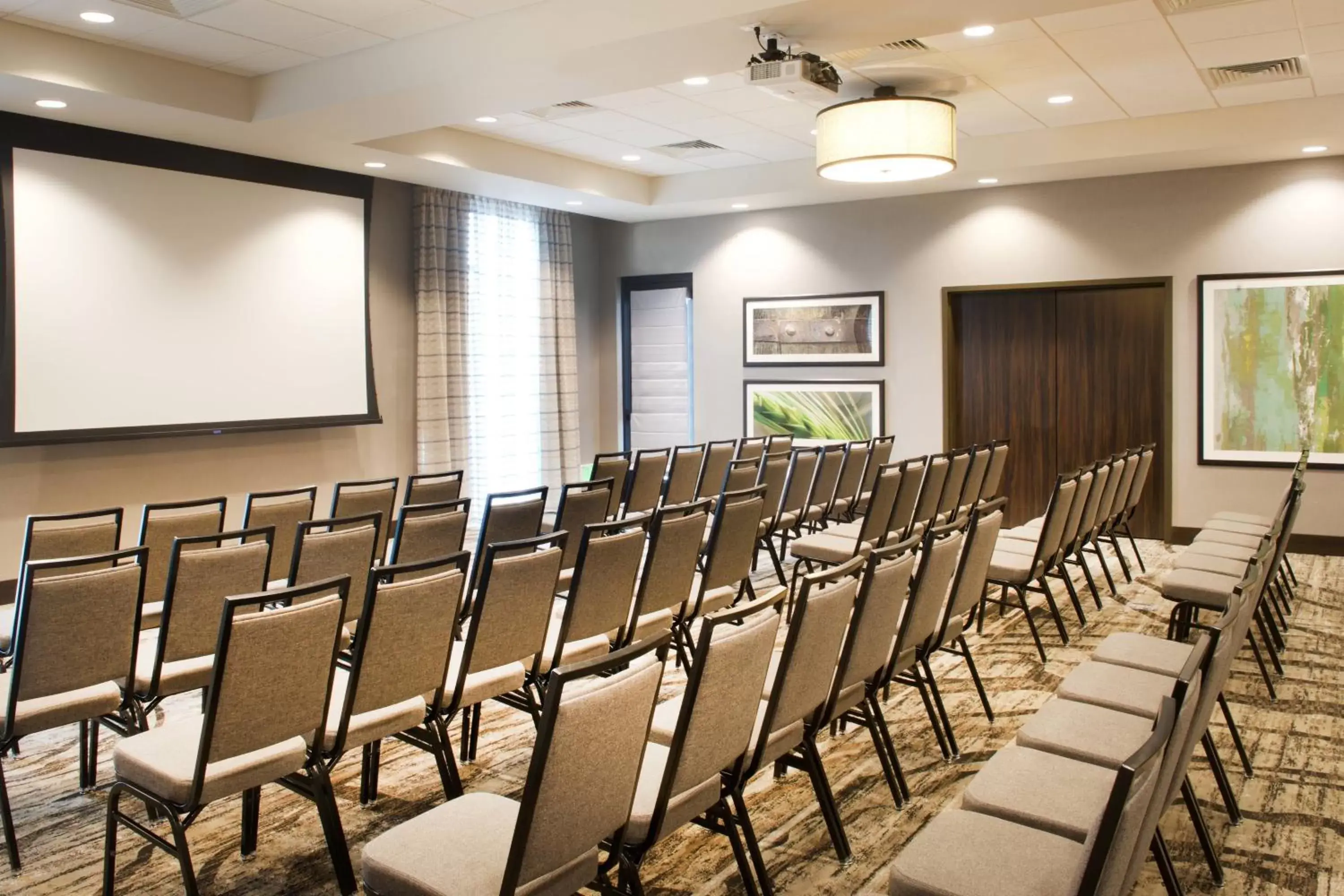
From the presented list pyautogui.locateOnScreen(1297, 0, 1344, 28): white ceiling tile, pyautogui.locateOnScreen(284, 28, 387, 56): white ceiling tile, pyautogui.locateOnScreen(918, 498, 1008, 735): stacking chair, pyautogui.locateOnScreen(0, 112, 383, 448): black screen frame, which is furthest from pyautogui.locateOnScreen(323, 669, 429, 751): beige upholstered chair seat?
pyautogui.locateOnScreen(1297, 0, 1344, 28): white ceiling tile

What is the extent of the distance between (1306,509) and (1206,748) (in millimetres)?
5952

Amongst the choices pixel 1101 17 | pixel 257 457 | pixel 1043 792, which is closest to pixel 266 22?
pixel 257 457

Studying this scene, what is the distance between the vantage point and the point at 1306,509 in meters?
8.15

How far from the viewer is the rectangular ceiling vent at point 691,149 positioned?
866 cm

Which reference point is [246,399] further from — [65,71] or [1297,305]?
[1297,305]

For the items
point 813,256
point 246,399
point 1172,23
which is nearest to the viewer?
point 1172,23

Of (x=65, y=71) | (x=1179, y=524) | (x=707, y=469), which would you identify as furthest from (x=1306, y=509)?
(x=65, y=71)

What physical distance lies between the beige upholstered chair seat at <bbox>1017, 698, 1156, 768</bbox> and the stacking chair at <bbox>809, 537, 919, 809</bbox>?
0.51 m

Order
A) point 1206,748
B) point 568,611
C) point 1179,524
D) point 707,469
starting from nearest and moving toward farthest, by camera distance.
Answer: point 1206,748 → point 568,611 → point 707,469 → point 1179,524

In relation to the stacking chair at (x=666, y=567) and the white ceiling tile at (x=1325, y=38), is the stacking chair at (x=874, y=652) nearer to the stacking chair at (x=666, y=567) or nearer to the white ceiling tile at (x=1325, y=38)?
the stacking chair at (x=666, y=567)

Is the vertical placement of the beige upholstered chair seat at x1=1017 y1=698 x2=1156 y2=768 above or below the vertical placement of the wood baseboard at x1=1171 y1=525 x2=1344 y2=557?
above

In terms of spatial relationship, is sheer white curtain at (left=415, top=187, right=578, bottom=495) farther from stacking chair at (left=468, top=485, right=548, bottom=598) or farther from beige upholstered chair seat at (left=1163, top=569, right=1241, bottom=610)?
beige upholstered chair seat at (left=1163, top=569, right=1241, bottom=610)

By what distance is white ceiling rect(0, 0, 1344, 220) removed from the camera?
17.1 ft

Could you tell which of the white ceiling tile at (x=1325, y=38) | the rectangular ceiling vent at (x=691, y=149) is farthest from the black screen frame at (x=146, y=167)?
the white ceiling tile at (x=1325, y=38)
